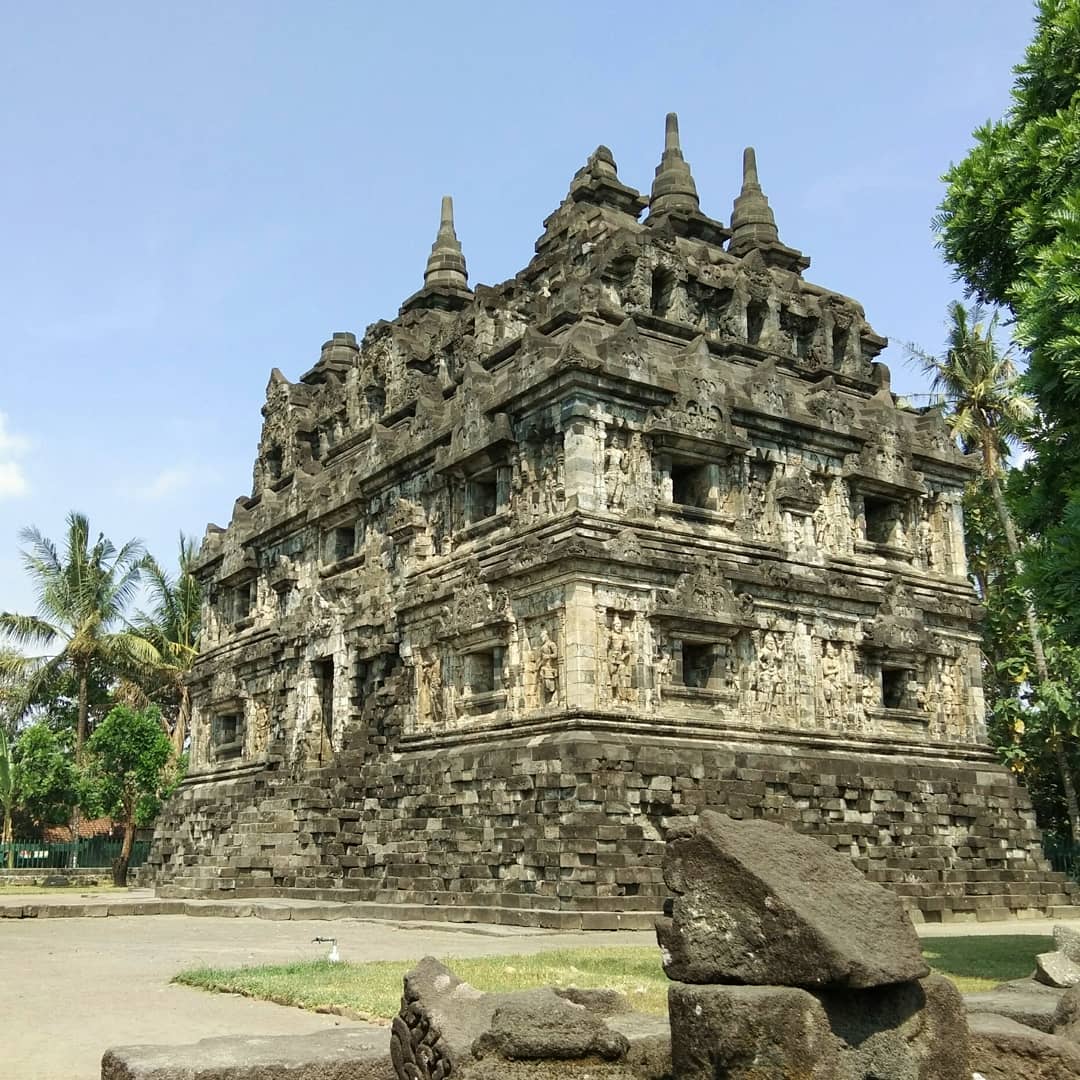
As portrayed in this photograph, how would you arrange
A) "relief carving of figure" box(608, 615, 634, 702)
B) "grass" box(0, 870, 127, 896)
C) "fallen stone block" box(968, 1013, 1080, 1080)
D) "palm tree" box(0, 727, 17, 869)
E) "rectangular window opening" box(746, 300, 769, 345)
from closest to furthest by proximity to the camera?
1. "fallen stone block" box(968, 1013, 1080, 1080)
2. "relief carving of figure" box(608, 615, 634, 702)
3. "rectangular window opening" box(746, 300, 769, 345)
4. "grass" box(0, 870, 127, 896)
5. "palm tree" box(0, 727, 17, 869)

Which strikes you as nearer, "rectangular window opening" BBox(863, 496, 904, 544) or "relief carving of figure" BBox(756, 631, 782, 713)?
"relief carving of figure" BBox(756, 631, 782, 713)

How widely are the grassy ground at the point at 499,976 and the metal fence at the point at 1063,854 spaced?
756 inches

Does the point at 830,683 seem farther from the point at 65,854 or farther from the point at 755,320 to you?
the point at 65,854

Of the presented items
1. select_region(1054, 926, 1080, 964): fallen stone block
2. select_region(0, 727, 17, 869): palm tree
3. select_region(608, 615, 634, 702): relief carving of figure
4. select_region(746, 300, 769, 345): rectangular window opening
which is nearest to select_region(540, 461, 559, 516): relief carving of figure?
select_region(608, 615, 634, 702): relief carving of figure

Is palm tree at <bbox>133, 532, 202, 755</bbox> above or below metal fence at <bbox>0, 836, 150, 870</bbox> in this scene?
above

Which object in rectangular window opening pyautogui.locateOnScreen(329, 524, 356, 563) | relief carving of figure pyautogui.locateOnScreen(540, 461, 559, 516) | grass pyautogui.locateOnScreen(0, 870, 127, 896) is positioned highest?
rectangular window opening pyautogui.locateOnScreen(329, 524, 356, 563)

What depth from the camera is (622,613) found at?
727 inches

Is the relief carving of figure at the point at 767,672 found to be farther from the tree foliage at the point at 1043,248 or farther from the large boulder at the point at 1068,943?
the large boulder at the point at 1068,943

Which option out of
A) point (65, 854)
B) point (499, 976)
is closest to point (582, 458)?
point (499, 976)

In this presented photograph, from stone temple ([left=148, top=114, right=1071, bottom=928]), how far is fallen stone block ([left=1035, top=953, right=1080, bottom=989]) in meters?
8.84

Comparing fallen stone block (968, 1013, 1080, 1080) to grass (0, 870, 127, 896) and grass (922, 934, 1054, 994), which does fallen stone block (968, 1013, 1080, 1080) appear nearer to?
grass (922, 934, 1054, 994)

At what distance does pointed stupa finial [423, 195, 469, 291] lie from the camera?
2894 cm

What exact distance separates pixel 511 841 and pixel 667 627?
13.3ft

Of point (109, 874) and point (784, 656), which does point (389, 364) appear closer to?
point (784, 656)
